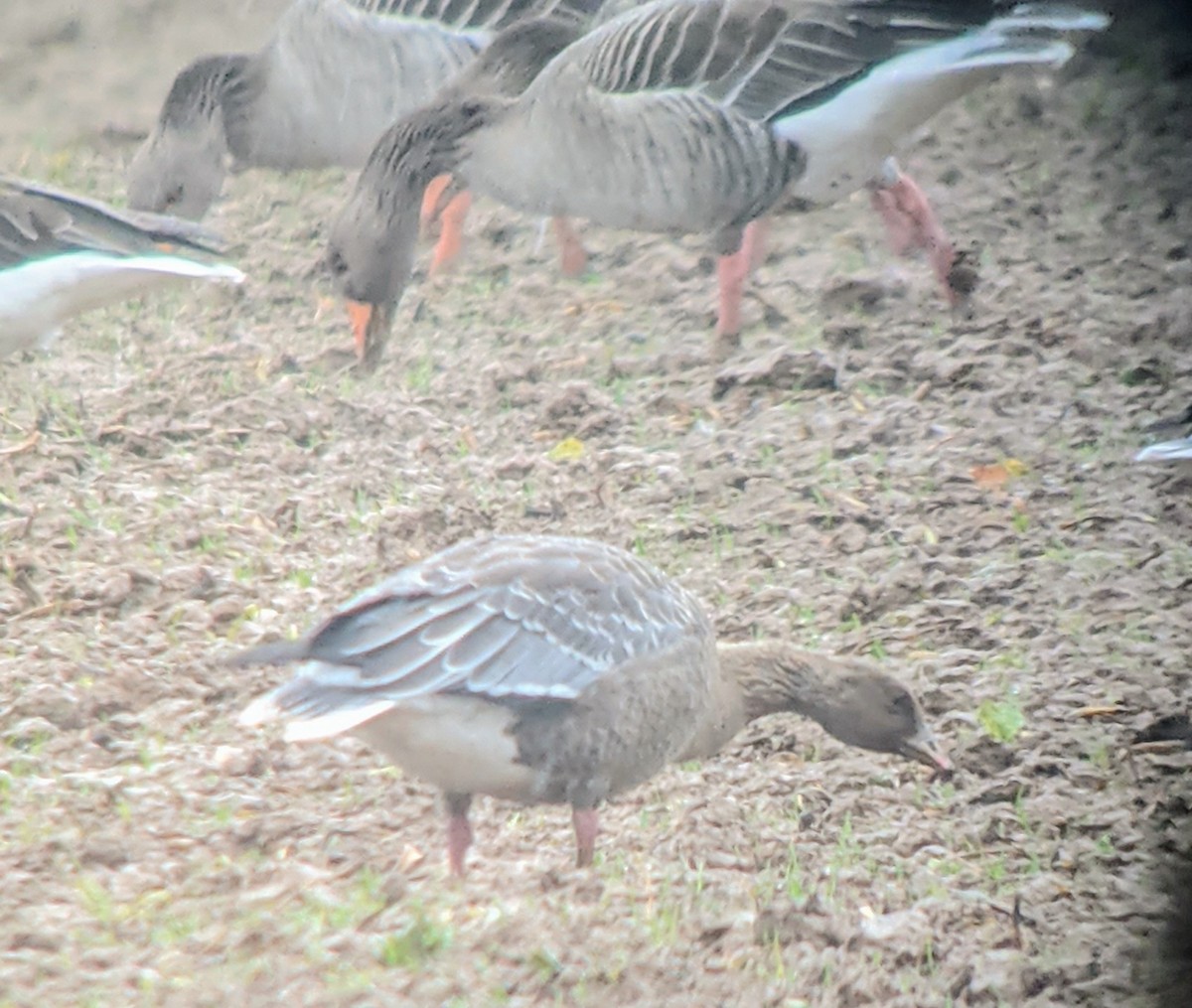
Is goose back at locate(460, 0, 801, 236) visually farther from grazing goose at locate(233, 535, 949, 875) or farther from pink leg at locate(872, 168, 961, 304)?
grazing goose at locate(233, 535, 949, 875)

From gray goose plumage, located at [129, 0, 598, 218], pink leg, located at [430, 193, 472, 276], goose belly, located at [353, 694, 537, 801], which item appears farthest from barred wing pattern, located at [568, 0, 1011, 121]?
goose belly, located at [353, 694, 537, 801]

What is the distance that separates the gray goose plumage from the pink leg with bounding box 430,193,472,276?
5.2 inches

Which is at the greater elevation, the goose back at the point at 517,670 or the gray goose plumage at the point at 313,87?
the gray goose plumage at the point at 313,87

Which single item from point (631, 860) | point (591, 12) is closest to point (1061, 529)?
point (631, 860)

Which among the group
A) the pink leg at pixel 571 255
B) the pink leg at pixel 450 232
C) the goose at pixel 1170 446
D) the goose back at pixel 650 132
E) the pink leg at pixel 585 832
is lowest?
the pink leg at pixel 585 832

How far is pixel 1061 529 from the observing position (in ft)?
6.79

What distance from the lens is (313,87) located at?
6.79 feet

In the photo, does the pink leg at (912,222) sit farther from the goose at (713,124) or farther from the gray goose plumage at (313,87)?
the gray goose plumage at (313,87)

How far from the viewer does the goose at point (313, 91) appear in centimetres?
199

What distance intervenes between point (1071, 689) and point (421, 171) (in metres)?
1.04

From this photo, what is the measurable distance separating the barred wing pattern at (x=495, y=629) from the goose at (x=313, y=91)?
0.45 meters

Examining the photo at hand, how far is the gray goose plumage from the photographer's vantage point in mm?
1987

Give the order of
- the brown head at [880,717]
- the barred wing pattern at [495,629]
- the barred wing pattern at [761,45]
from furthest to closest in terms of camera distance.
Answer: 1. the barred wing pattern at [761,45]
2. the brown head at [880,717]
3. the barred wing pattern at [495,629]

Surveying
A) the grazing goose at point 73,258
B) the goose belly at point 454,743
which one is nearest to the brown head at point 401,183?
the grazing goose at point 73,258
